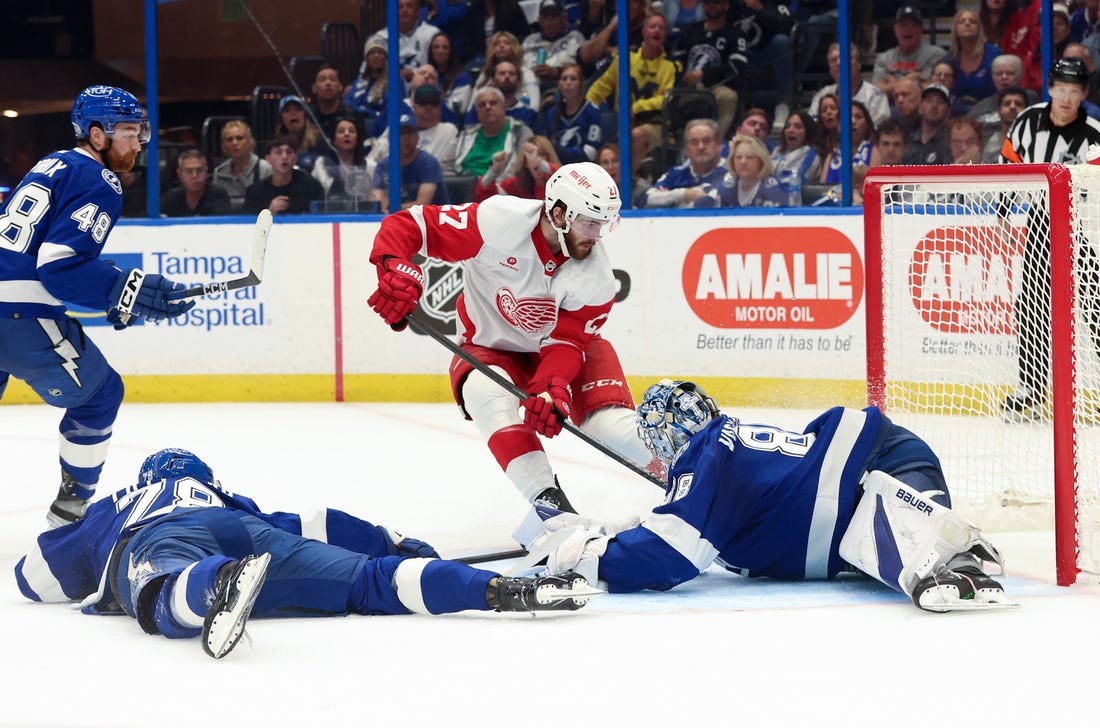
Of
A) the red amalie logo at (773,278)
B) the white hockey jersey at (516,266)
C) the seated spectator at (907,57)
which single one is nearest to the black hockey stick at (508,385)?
the white hockey jersey at (516,266)

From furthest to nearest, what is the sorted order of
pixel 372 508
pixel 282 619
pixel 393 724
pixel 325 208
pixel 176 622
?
1. pixel 325 208
2. pixel 372 508
3. pixel 282 619
4. pixel 176 622
5. pixel 393 724

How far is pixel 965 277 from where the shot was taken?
4922 millimetres

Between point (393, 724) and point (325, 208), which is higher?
point (325, 208)

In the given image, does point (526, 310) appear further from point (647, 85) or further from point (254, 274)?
point (647, 85)

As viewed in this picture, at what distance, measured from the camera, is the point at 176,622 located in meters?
2.84

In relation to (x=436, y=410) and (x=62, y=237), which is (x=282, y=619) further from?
(x=436, y=410)

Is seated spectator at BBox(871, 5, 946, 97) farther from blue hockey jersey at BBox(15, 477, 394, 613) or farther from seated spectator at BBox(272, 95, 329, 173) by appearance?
blue hockey jersey at BBox(15, 477, 394, 613)

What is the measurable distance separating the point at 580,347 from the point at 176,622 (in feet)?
4.96

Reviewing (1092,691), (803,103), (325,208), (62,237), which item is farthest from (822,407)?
(1092,691)

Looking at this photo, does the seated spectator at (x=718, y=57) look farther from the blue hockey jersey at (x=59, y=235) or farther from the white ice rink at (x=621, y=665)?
→ the blue hockey jersey at (x=59, y=235)

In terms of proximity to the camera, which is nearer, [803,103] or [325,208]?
[803,103]

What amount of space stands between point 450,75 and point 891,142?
2.03 meters

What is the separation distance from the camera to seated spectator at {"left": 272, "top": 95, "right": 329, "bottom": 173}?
710cm

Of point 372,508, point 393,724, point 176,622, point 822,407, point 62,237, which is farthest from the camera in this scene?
point 822,407
